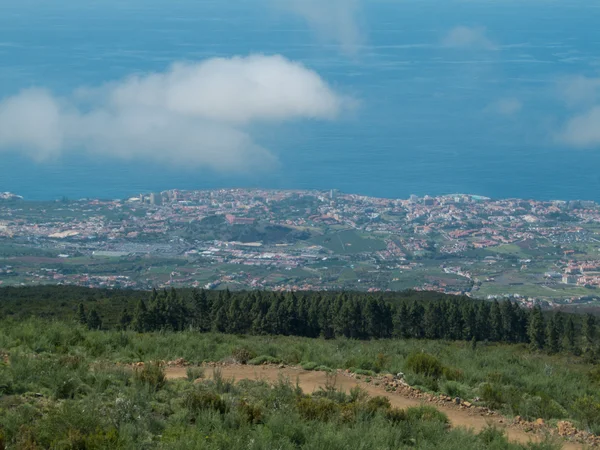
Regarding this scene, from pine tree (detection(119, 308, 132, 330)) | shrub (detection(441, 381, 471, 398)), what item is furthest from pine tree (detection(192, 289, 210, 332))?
shrub (detection(441, 381, 471, 398))

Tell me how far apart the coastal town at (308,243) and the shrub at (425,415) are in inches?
900

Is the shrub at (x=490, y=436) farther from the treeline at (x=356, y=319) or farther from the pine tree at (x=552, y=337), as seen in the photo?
the pine tree at (x=552, y=337)

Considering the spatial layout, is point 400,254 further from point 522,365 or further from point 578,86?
point 578,86

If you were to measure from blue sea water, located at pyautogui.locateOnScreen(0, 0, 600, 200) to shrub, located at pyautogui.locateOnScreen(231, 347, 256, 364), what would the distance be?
140 feet

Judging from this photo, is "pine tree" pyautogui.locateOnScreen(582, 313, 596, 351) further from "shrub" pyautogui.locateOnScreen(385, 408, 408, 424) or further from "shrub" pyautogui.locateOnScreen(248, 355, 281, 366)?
"shrub" pyautogui.locateOnScreen(385, 408, 408, 424)

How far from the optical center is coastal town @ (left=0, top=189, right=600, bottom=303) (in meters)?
31.2

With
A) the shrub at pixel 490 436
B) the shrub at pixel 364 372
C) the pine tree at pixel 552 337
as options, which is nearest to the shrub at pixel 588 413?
the shrub at pixel 490 436

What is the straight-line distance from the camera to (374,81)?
3669 inches

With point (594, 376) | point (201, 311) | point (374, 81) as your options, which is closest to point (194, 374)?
point (594, 376)

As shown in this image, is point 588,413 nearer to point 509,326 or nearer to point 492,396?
point 492,396

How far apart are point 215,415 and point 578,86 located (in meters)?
91.3

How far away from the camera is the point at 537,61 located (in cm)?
10456

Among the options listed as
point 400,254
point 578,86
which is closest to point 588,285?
point 400,254

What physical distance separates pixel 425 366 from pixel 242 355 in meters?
2.00
